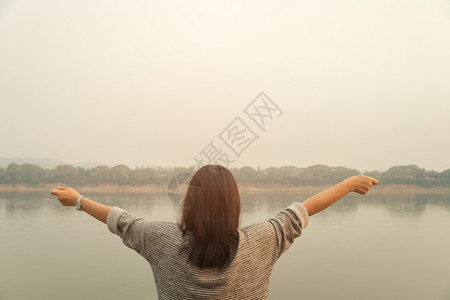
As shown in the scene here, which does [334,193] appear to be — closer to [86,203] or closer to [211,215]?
[211,215]

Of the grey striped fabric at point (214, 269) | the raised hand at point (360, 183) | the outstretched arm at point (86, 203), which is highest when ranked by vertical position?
the raised hand at point (360, 183)

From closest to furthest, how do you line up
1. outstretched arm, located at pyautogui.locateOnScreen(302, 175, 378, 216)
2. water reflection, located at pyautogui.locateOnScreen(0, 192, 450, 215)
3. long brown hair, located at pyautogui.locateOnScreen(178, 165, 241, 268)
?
long brown hair, located at pyautogui.locateOnScreen(178, 165, 241, 268) < outstretched arm, located at pyautogui.locateOnScreen(302, 175, 378, 216) < water reflection, located at pyautogui.locateOnScreen(0, 192, 450, 215)

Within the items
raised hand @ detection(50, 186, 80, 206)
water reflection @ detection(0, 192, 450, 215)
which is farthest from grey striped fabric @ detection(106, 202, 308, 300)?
water reflection @ detection(0, 192, 450, 215)

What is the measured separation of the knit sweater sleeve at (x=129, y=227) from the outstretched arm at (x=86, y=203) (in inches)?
1.3

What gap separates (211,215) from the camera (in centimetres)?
74

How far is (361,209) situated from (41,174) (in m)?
6.43

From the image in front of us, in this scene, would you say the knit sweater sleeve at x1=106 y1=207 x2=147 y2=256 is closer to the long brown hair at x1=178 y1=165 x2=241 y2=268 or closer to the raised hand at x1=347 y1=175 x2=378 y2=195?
the long brown hair at x1=178 y1=165 x2=241 y2=268

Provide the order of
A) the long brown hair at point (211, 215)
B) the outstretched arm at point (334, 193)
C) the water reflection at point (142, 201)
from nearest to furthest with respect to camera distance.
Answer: the long brown hair at point (211, 215), the outstretched arm at point (334, 193), the water reflection at point (142, 201)

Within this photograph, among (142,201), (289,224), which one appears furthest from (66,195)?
(142,201)

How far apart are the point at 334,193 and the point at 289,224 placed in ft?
0.49

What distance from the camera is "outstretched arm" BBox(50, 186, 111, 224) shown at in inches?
34.8

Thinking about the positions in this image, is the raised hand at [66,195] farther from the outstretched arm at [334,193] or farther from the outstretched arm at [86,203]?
the outstretched arm at [334,193]

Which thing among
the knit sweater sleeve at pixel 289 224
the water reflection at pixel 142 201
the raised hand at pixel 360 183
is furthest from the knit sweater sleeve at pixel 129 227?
the water reflection at pixel 142 201

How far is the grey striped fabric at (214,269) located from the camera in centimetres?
77
